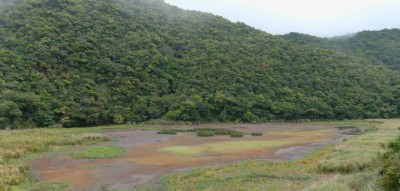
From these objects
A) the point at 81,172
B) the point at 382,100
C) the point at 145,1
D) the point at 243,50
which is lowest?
the point at 81,172

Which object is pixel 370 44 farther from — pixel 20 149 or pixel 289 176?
pixel 20 149

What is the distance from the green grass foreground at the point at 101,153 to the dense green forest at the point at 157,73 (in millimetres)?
27545

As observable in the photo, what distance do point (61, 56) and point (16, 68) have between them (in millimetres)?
10558

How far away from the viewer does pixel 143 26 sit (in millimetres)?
105062

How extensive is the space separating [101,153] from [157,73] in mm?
53574

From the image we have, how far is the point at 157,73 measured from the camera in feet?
287

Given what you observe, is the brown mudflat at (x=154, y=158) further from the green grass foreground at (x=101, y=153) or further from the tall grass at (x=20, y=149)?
the tall grass at (x=20, y=149)

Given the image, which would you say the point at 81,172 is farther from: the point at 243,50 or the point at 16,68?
the point at 243,50

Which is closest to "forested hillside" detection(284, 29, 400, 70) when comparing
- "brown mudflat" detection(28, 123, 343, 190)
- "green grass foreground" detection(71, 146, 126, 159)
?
"brown mudflat" detection(28, 123, 343, 190)

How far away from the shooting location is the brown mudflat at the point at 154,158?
2573cm

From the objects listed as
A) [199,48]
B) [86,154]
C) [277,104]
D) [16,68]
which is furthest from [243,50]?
[86,154]

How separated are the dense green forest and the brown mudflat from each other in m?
25.1

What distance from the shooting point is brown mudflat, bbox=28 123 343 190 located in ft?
84.4

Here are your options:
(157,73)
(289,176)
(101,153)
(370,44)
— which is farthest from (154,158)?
(370,44)
